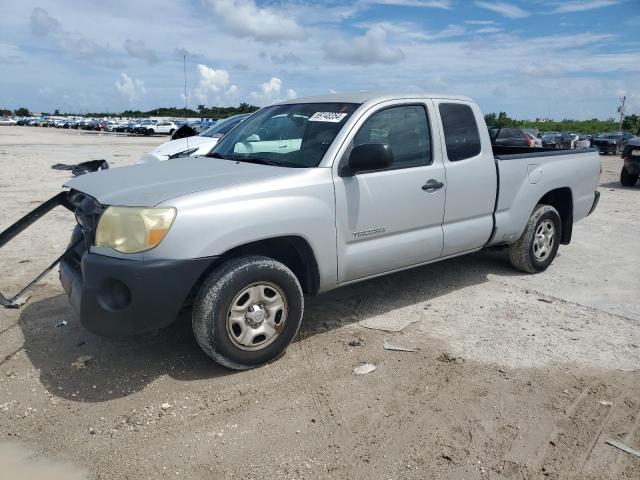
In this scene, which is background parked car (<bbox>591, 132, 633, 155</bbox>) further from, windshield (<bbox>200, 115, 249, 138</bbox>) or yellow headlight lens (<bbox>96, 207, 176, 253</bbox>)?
yellow headlight lens (<bbox>96, 207, 176, 253</bbox>)

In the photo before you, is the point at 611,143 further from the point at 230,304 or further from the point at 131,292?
the point at 131,292

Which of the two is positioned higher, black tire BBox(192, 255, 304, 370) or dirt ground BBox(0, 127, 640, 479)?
black tire BBox(192, 255, 304, 370)

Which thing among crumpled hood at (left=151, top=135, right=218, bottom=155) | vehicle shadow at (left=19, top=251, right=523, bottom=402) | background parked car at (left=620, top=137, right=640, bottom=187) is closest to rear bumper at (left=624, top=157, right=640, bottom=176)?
background parked car at (left=620, top=137, right=640, bottom=187)

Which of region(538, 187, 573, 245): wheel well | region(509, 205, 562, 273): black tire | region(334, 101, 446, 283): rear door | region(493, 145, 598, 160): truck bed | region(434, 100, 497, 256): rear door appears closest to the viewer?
region(334, 101, 446, 283): rear door

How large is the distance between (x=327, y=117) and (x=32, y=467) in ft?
9.87

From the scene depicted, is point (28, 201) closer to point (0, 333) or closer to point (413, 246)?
point (0, 333)

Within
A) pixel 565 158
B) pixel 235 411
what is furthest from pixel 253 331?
pixel 565 158

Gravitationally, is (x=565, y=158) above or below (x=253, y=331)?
above

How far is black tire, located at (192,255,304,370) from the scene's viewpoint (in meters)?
3.43

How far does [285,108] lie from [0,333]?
2946 mm

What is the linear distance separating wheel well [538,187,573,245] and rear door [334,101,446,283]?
208cm

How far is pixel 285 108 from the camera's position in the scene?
4.91 metres

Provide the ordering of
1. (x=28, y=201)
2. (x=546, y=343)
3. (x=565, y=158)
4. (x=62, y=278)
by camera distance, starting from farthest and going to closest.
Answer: (x=28, y=201) < (x=565, y=158) < (x=546, y=343) < (x=62, y=278)

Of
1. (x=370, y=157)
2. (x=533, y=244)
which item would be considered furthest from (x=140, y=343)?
(x=533, y=244)
